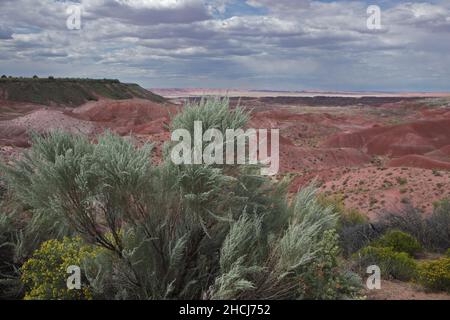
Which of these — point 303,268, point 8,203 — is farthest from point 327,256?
point 8,203

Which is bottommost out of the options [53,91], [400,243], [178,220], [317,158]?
[317,158]

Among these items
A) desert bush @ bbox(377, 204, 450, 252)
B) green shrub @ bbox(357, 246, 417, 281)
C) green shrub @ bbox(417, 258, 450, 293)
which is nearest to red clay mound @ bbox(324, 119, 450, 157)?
desert bush @ bbox(377, 204, 450, 252)

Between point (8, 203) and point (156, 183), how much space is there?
339cm

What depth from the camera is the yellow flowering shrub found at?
6.03 m

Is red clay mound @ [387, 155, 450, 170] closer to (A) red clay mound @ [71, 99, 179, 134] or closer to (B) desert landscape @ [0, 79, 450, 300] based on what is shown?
(B) desert landscape @ [0, 79, 450, 300]

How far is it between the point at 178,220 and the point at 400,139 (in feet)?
182

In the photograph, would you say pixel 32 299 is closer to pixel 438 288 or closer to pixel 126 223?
pixel 126 223

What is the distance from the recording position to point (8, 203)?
812 centimetres

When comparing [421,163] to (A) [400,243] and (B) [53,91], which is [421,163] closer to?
(A) [400,243]

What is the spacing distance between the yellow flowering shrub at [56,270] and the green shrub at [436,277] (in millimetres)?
6423

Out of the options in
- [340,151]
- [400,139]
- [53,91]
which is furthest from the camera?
[53,91]

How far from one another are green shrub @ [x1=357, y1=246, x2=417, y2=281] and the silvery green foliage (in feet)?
12.2

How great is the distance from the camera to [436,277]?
9078mm

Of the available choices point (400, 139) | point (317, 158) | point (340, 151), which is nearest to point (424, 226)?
point (317, 158)
